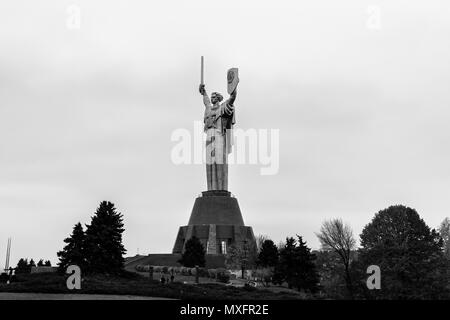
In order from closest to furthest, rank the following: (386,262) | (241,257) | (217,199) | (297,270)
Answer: (386,262), (297,270), (241,257), (217,199)

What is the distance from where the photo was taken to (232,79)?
58.9 metres

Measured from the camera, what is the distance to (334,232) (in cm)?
4044

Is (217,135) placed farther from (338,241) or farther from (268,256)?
(338,241)

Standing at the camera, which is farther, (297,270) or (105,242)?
(297,270)

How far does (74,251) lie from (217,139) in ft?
81.0

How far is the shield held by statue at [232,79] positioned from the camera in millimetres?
58562

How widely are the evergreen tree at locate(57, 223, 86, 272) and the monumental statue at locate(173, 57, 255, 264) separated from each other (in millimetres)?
20480

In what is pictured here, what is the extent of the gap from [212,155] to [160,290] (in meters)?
31.0

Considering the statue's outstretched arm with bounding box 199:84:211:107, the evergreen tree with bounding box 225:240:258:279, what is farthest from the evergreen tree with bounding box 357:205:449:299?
the statue's outstretched arm with bounding box 199:84:211:107

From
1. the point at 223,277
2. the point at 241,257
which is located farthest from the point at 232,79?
the point at 223,277

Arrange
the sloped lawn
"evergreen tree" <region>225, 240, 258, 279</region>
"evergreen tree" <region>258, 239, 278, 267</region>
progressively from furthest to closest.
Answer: "evergreen tree" <region>225, 240, 258, 279</region> < "evergreen tree" <region>258, 239, 278, 267</region> < the sloped lawn

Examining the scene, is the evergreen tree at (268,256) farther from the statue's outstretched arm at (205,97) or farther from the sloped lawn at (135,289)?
the statue's outstretched arm at (205,97)

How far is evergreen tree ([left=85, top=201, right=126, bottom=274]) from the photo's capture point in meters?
40.6

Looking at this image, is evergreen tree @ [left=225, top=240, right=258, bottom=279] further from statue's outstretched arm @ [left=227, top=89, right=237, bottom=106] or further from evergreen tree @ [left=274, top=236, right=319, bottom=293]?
statue's outstretched arm @ [left=227, top=89, right=237, bottom=106]
